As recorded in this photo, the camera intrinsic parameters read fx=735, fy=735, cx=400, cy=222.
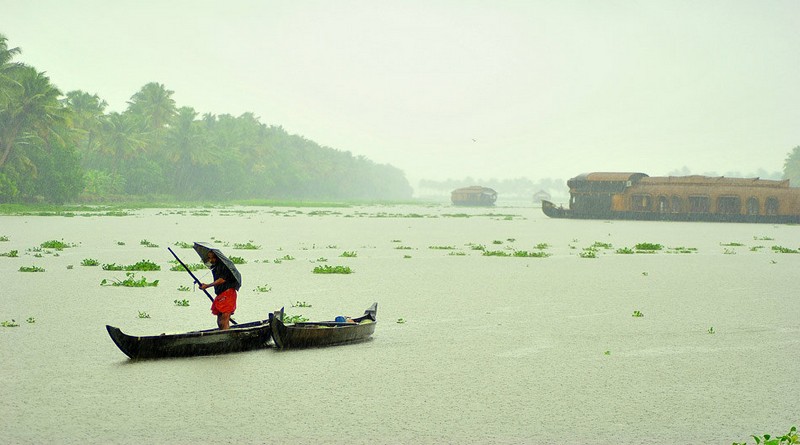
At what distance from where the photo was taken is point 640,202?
78.5 metres

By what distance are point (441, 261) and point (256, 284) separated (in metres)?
10.2

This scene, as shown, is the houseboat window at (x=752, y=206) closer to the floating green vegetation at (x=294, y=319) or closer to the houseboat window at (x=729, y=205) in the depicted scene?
the houseboat window at (x=729, y=205)

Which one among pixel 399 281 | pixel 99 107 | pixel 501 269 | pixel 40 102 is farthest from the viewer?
pixel 99 107

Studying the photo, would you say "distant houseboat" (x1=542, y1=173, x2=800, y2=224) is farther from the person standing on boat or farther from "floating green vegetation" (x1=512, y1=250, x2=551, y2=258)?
the person standing on boat

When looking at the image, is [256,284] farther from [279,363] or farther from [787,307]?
[787,307]

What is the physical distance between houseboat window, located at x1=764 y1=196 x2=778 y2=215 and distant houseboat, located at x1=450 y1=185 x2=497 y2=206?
87970mm

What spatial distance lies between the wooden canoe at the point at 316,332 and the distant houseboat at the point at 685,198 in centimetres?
6938

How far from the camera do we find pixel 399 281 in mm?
22250

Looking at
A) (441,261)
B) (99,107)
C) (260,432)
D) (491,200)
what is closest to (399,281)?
(441,261)

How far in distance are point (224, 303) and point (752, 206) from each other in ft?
241

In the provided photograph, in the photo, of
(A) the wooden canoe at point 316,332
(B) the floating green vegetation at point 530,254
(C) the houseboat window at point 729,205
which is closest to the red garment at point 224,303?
(A) the wooden canoe at point 316,332

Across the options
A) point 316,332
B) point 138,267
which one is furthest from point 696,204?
point 316,332

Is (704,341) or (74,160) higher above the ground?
(74,160)

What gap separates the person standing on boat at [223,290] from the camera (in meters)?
12.0
